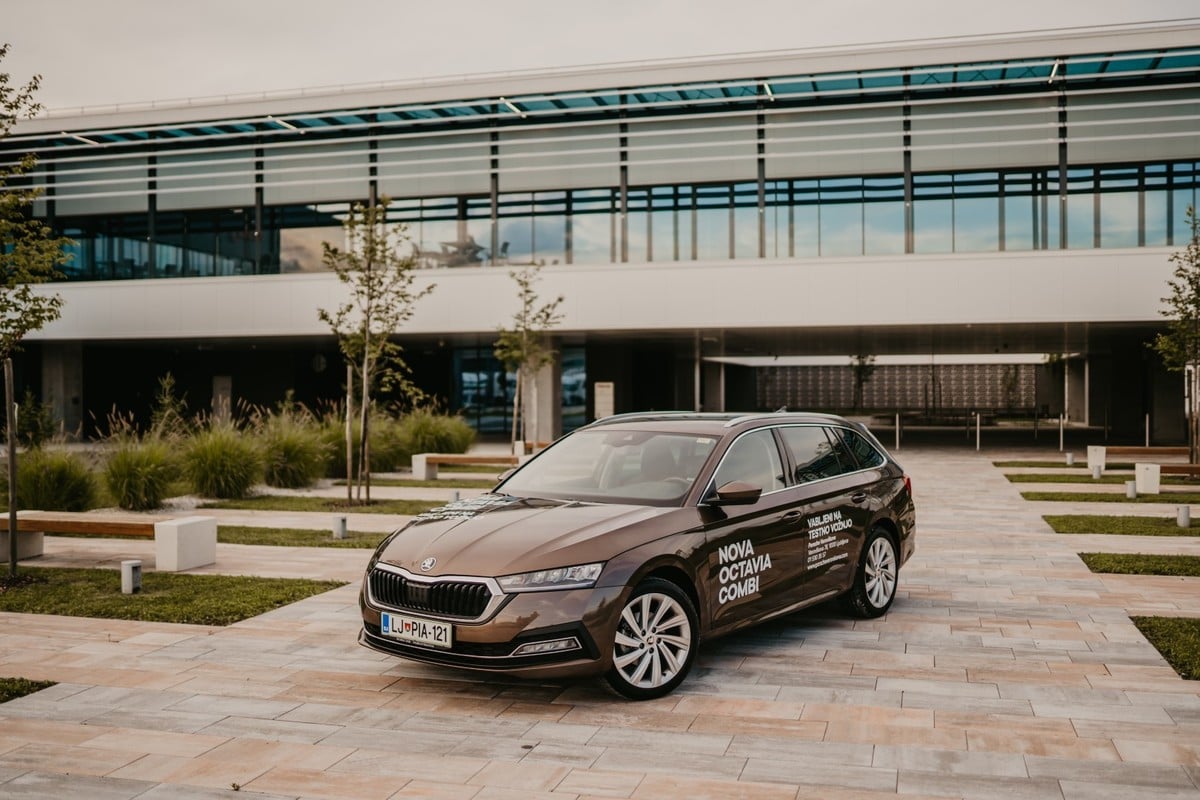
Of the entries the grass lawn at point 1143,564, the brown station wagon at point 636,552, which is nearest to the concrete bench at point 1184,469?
the grass lawn at point 1143,564

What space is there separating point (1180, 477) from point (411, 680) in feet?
63.1

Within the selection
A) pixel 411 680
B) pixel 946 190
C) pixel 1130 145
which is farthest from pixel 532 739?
pixel 1130 145

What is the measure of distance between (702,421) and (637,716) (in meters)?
2.33

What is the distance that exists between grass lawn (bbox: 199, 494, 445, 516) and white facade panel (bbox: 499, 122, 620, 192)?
15.6 metres

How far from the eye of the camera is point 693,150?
2872 centimetres

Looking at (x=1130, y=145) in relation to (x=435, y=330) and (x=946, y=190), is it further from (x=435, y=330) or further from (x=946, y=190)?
(x=435, y=330)

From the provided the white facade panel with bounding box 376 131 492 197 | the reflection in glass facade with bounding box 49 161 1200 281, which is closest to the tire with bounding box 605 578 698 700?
the reflection in glass facade with bounding box 49 161 1200 281

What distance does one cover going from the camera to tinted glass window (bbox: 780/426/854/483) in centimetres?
716

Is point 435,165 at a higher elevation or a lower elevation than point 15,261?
higher

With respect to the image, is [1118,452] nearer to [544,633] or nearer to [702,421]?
[702,421]

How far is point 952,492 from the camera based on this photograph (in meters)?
17.5

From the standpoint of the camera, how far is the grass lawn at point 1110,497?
52.0 feet

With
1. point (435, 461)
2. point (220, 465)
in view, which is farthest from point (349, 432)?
point (435, 461)

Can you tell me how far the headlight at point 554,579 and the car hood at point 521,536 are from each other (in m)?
0.03
